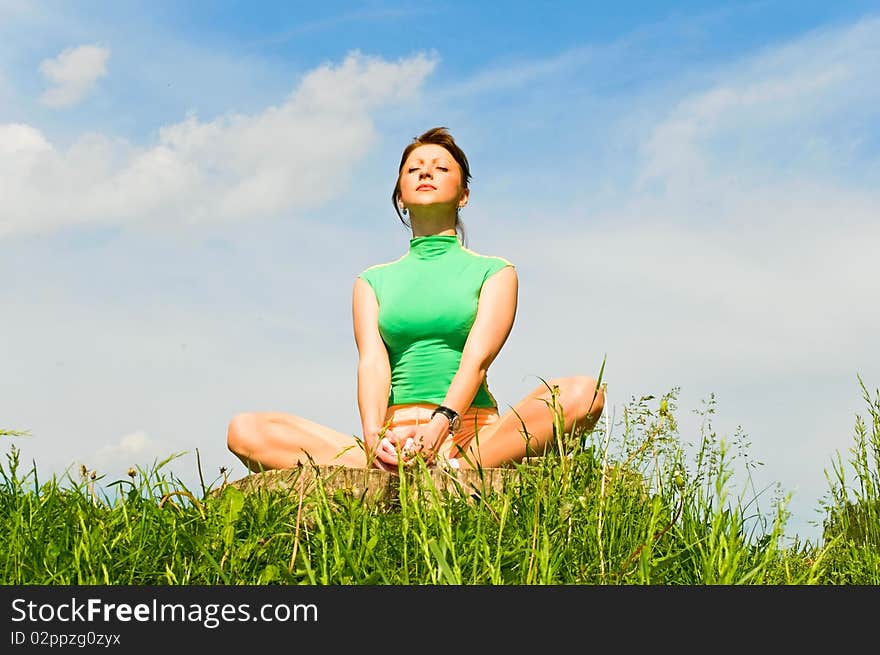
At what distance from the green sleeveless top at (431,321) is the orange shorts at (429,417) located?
0.05m

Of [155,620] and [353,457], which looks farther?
[353,457]

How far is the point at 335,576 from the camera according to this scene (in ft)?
11.2

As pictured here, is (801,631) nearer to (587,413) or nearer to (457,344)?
(587,413)

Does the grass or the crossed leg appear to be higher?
the crossed leg

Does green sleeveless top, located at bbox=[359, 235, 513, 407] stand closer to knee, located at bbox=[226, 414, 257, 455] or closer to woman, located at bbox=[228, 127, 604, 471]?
woman, located at bbox=[228, 127, 604, 471]

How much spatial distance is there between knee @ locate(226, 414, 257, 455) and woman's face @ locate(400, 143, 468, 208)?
188 cm

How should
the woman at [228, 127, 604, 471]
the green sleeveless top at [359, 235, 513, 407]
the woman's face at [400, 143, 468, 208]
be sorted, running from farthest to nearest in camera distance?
the woman's face at [400, 143, 468, 208] → the green sleeveless top at [359, 235, 513, 407] → the woman at [228, 127, 604, 471]

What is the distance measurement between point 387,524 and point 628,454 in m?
1.07

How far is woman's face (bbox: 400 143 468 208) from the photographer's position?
6629 millimetres

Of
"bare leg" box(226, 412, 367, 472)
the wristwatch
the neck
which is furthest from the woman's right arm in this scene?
the neck

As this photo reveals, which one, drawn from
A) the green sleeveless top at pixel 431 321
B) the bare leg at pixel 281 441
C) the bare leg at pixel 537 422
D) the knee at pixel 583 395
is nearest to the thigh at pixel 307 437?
the bare leg at pixel 281 441

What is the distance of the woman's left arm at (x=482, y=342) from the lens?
227 inches

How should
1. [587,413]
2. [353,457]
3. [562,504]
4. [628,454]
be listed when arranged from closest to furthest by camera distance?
1. [562,504]
2. [628,454]
3. [587,413]
4. [353,457]

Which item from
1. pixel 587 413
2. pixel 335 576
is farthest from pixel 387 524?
pixel 587 413
